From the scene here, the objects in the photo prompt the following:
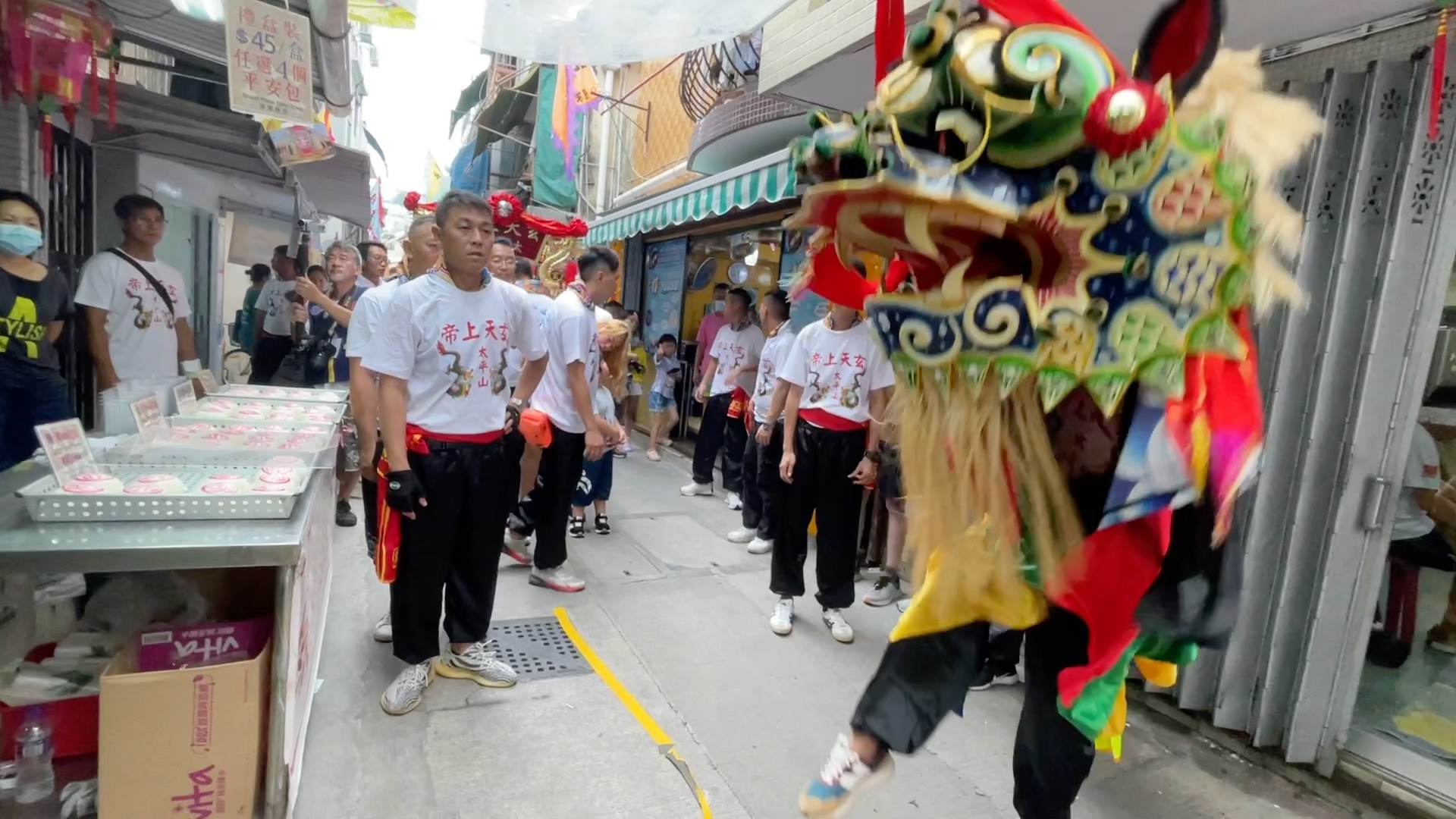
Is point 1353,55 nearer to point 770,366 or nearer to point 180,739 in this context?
point 770,366

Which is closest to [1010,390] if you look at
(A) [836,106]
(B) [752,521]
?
(A) [836,106]

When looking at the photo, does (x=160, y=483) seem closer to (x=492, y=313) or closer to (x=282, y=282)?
(x=492, y=313)

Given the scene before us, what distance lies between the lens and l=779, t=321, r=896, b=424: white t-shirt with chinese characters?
3637mm

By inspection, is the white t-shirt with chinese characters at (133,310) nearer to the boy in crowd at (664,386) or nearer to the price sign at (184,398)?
the price sign at (184,398)

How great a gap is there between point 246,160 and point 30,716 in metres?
5.36

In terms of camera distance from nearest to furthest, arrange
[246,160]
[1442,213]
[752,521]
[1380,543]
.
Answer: [1442,213] → [1380,543] → [752,521] → [246,160]

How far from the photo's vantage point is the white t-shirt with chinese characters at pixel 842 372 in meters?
3.64

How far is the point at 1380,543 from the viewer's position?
256 cm

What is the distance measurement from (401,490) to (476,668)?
889mm

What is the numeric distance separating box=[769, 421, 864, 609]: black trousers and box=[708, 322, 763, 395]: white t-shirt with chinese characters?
270cm

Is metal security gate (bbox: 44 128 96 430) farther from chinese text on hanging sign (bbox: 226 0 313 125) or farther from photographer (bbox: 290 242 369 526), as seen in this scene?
chinese text on hanging sign (bbox: 226 0 313 125)

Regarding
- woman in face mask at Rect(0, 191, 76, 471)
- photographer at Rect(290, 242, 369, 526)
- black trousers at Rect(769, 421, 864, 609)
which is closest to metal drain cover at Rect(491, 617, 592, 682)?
black trousers at Rect(769, 421, 864, 609)

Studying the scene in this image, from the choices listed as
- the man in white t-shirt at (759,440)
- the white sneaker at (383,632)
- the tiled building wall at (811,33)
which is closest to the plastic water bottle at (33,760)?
the white sneaker at (383,632)

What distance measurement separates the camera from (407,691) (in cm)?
279
